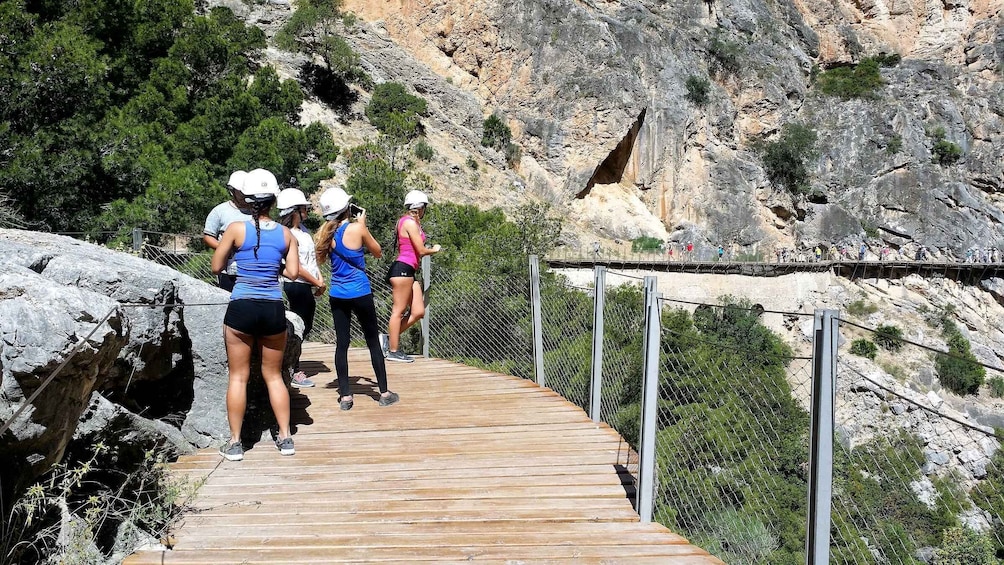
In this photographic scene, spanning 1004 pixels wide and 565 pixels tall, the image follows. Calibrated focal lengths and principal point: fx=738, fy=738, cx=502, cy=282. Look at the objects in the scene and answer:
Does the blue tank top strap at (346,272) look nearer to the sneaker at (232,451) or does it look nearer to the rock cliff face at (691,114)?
the sneaker at (232,451)

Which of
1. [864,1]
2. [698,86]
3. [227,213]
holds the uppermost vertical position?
[864,1]

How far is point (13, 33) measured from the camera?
39.8ft

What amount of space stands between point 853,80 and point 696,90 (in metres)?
14.9

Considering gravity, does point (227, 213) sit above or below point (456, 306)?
above

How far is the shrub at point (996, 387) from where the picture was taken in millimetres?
28484

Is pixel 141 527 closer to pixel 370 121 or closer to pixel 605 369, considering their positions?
pixel 605 369

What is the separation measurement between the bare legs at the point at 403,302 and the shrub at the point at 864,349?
87.0 ft

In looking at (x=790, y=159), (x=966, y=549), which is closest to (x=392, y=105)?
(x=790, y=159)

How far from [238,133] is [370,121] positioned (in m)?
17.0

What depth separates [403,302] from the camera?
6078 mm

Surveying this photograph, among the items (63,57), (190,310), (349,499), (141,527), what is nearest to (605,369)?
(349,499)

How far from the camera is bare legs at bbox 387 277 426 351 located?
601cm

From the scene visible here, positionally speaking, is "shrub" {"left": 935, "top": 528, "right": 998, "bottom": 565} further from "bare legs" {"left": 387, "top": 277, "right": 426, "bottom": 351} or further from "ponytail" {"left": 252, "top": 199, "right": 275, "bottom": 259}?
"bare legs" {"left": 387, "top": 277, "right": 426, "bottom": 351}

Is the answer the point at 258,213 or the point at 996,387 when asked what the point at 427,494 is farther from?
the point at 996,387
